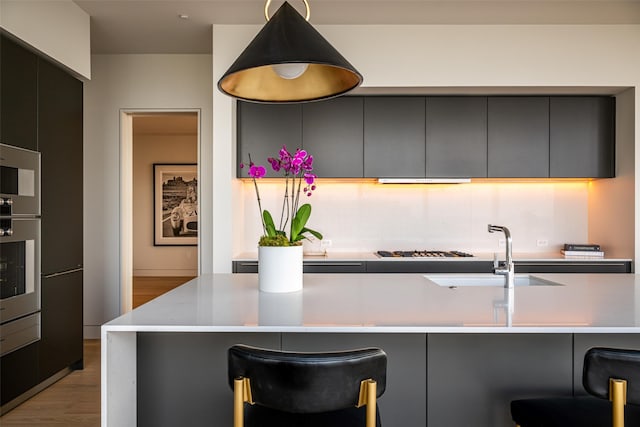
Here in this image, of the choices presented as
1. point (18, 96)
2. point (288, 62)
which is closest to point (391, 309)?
point (288, 62)

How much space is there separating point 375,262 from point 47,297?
2.33 meters

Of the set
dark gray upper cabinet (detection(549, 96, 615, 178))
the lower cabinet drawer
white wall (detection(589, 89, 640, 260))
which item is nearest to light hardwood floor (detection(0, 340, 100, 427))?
the lower cabinet drawer

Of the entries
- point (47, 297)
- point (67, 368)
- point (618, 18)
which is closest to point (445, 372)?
point (47, 297)

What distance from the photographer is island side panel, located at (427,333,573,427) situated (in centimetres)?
180

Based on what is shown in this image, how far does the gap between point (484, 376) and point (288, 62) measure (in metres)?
1.34

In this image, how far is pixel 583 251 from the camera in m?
3.97

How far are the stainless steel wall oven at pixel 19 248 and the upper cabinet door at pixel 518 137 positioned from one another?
132 inches

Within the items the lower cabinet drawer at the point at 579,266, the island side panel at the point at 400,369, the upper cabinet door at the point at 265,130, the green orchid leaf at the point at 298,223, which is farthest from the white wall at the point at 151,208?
the island side panel at the point at 400,369

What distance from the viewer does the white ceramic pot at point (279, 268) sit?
2.02 metres

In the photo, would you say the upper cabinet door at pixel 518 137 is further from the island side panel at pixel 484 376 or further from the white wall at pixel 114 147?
the white wall at pixel 114 147

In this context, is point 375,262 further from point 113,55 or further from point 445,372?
point 113,55

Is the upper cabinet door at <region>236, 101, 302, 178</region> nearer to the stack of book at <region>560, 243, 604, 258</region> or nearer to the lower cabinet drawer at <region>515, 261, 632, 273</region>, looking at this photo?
the lower cabinet drawer at <region>515, 261, 632, 273</region>

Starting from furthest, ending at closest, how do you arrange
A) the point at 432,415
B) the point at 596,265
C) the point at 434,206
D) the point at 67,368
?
the point at 434,206, the point at 596,265, the point at 67,368, the point at 432,415

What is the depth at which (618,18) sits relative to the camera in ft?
11.8
